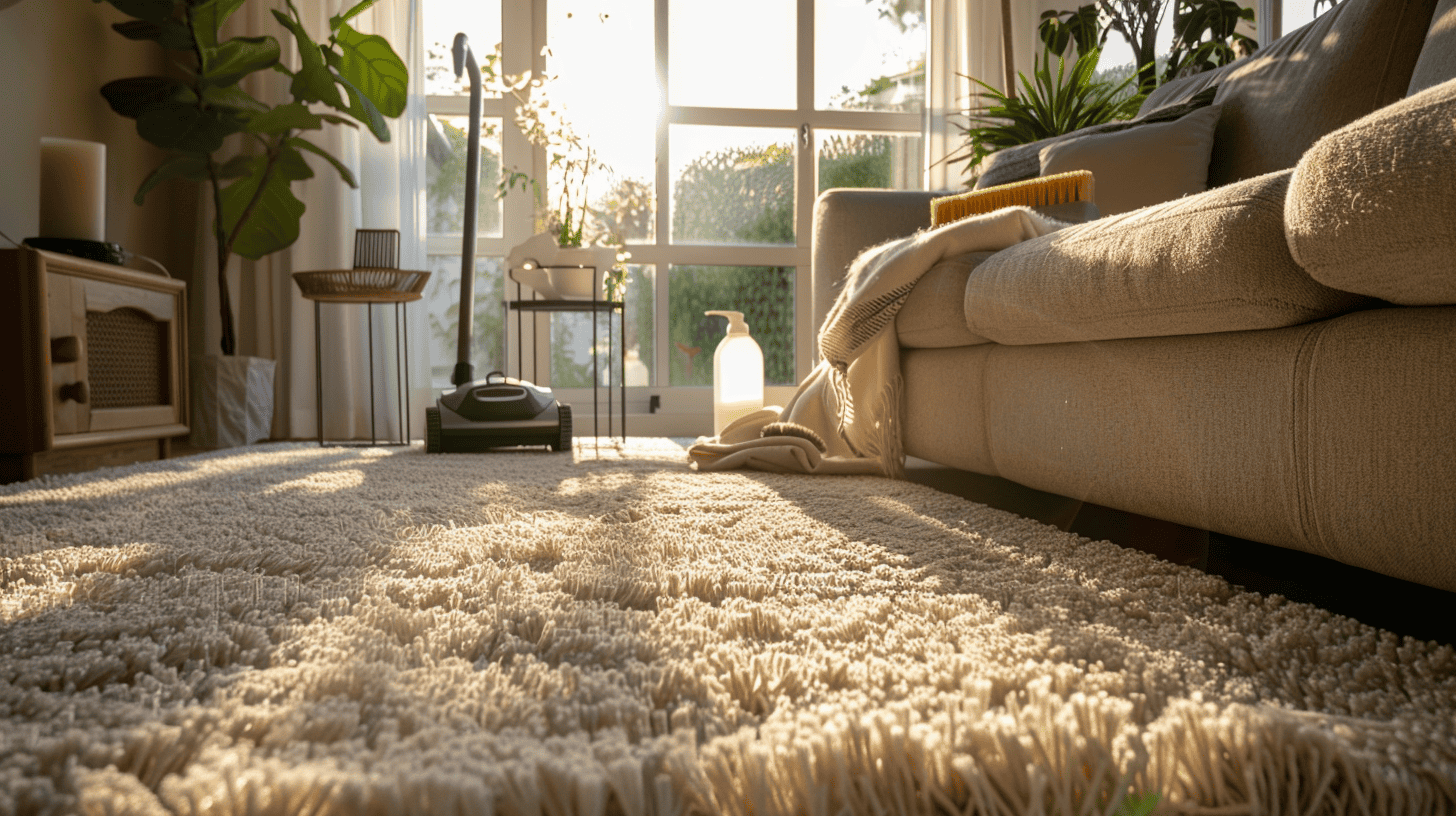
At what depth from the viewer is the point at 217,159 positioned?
2.96 m

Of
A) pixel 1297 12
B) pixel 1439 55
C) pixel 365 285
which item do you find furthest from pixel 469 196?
pixel 1297 12

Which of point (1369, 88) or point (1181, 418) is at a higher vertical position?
point (1369, 88)

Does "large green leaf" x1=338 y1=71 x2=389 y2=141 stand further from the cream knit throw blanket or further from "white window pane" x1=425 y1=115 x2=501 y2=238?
the cream knit throw blanket

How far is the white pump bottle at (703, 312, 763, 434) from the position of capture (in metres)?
2.28

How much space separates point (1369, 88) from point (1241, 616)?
1.34 meters

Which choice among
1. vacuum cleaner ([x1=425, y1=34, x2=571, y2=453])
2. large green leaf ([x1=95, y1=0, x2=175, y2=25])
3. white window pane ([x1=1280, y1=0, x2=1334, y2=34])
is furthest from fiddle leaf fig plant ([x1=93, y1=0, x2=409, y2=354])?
white window pane ([x1=1280, y1=0, x2=1334, y2=34])

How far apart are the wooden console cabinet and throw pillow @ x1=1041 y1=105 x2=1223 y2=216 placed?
6.64 feet

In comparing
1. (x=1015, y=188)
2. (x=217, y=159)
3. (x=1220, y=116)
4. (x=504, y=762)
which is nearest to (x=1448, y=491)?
(x=504, y=762)

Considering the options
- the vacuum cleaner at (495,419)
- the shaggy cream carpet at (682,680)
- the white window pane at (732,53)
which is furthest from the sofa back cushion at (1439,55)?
the white window pane at (732,53)

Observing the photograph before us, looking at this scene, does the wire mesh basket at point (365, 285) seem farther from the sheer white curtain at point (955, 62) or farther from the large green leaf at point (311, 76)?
the sheer white curtain at point (955, 62)

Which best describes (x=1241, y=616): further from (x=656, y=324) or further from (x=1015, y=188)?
(x=656, y=324)

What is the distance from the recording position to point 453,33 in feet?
11.1

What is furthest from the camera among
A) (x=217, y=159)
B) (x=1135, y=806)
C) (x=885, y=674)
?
(x=217, y=159)

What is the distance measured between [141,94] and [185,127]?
0.16 meters
